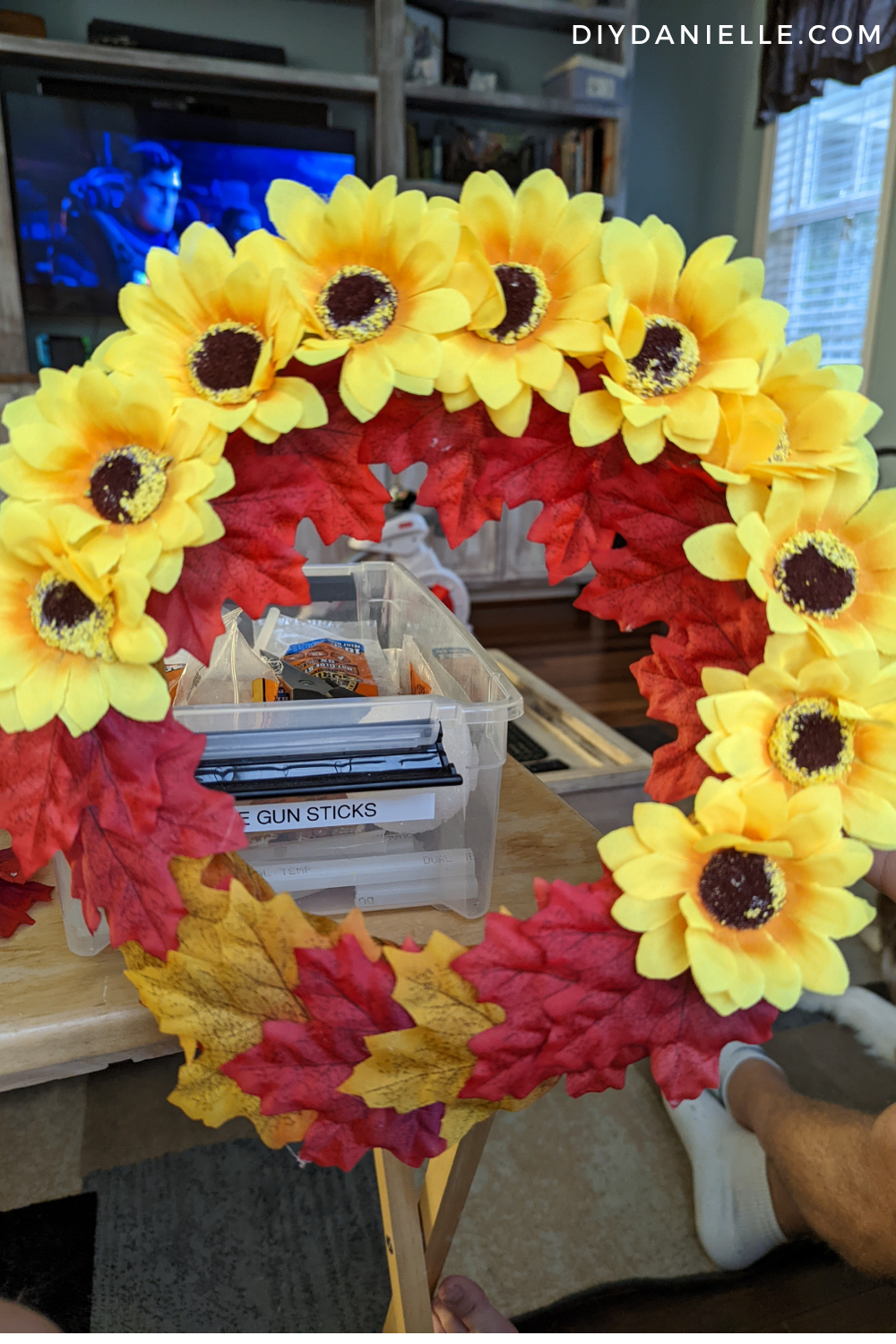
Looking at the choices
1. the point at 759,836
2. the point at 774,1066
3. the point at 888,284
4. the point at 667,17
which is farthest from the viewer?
the point at 667,17

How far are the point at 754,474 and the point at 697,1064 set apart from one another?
283 millimetres

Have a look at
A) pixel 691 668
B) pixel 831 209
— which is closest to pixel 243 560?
pixel 691 668

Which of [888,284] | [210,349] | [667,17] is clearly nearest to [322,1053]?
[210,349]

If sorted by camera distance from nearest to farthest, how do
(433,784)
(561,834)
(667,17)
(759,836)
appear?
1. (759,836)
2. (433,784)
3. (561,834)
4. (667,17)

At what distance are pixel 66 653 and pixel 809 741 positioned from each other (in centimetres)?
34

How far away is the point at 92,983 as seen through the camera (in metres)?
0.47

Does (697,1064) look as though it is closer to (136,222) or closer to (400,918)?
(400,918)

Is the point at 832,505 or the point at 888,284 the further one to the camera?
the point at 888,284

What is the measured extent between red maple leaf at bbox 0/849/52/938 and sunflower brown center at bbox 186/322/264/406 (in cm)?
31

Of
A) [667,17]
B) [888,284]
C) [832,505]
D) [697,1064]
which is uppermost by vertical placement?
[667,17]

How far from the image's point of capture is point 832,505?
41cm

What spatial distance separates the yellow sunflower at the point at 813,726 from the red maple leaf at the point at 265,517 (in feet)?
0.61

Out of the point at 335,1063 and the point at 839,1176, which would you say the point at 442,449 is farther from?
the point at 839,1176

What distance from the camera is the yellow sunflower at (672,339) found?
0.40m
